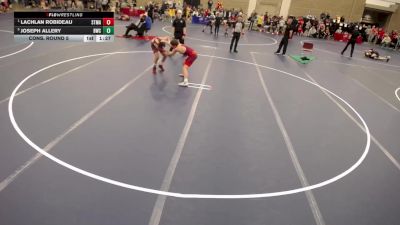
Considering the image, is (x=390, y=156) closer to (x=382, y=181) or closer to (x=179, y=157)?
(x=382, y=181)

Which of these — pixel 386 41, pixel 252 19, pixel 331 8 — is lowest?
pixel 386 41

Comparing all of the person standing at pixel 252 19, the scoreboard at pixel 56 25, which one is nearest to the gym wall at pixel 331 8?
the person standing at pixel 252 19

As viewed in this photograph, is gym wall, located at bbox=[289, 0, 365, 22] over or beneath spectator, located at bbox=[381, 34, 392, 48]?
over

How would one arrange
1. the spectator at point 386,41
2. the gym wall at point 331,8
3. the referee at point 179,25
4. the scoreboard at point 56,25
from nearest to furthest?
the scoreboard at point 56,25
the referee at point 179,25
the spectator at point 386,41
the gym wall at point 331,8

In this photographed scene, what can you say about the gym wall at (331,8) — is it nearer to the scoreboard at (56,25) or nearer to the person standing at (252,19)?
the person standing at (252,19)

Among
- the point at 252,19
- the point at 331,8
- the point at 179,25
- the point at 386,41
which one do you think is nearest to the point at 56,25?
the point at 179,25

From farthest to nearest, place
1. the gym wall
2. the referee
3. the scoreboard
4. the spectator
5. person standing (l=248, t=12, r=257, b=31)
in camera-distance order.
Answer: the gym wall, person standing (l=248, t=12, r=257, b=31), the spectator, the referee, the scoreboard

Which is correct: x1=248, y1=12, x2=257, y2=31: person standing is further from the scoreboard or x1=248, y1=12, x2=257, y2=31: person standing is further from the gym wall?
the scoreboard

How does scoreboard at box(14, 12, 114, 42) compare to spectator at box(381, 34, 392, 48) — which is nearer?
scoreboard at box(14, 12, 114, 42)

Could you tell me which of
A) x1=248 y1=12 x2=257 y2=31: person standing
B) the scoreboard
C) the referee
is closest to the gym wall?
→ x1=248 y1=12 x2=257 y2=31: person standing

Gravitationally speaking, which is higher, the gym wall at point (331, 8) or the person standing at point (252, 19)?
the gym wall at point (331, 8)

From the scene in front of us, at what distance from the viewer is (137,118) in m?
6.66

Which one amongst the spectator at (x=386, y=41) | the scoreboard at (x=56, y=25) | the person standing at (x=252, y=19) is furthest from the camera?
the person standing at (x=252, y=19)

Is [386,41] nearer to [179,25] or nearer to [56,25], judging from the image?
[179,25]
